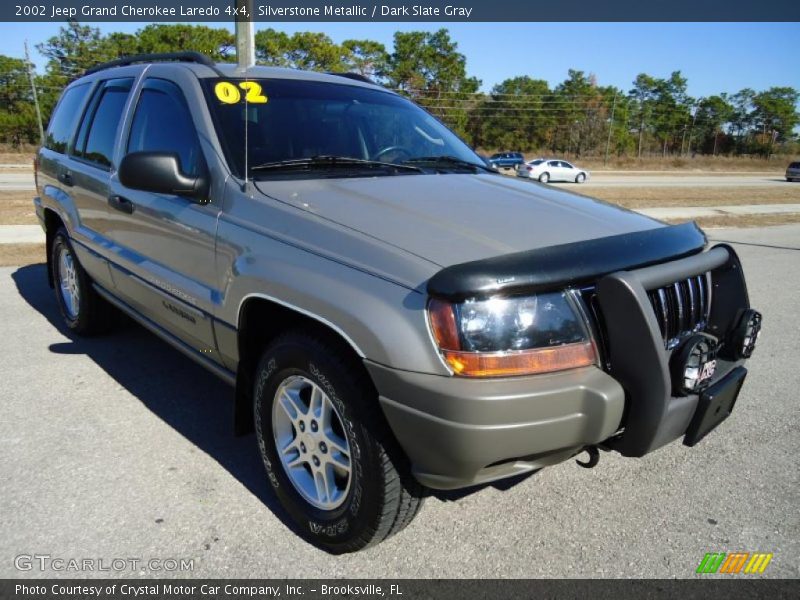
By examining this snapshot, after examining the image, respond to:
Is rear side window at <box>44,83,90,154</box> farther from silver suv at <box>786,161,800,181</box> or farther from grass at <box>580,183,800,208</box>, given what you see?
silver suv at <box>786,161,800,181</box>

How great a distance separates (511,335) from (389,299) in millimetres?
420

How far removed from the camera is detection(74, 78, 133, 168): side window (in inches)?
155

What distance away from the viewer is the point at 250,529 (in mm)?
2627

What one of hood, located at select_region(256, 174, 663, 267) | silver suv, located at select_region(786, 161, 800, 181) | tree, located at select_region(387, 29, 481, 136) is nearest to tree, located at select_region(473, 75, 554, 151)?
tree, located at select_region(387, 29, 481, 136)

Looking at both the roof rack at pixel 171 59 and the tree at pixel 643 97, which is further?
the tree at pixel 643 97

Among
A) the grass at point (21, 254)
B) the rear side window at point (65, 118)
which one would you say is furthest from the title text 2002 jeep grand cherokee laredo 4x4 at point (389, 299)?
the grass at point (21, 254)

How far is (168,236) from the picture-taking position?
3.15 metres

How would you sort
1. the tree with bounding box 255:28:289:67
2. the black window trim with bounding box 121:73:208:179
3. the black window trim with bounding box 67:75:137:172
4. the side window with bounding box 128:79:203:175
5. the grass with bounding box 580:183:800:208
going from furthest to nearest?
the tree with bounding box 255:28:289:67 < the grass with bounding box 580:183:800:208 < the black window trim with bounding box 67:75:137:172 < the black window trim with bounding box 121:73:208:179 < the side window with bounding box 128:79:203:175

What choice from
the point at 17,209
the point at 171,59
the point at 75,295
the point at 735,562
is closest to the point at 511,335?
the point at 735,562

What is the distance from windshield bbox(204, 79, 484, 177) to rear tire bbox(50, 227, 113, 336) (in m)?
2.26

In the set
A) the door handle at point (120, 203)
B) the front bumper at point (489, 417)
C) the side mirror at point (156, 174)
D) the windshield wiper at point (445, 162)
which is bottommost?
the front bumper at point (489, 417)

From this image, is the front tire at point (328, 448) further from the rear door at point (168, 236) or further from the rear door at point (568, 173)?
the rear door at point (568, 173)

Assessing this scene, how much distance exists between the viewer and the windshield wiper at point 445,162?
11.3 ft

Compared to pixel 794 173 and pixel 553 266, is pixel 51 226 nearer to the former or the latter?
pixel 553 266
